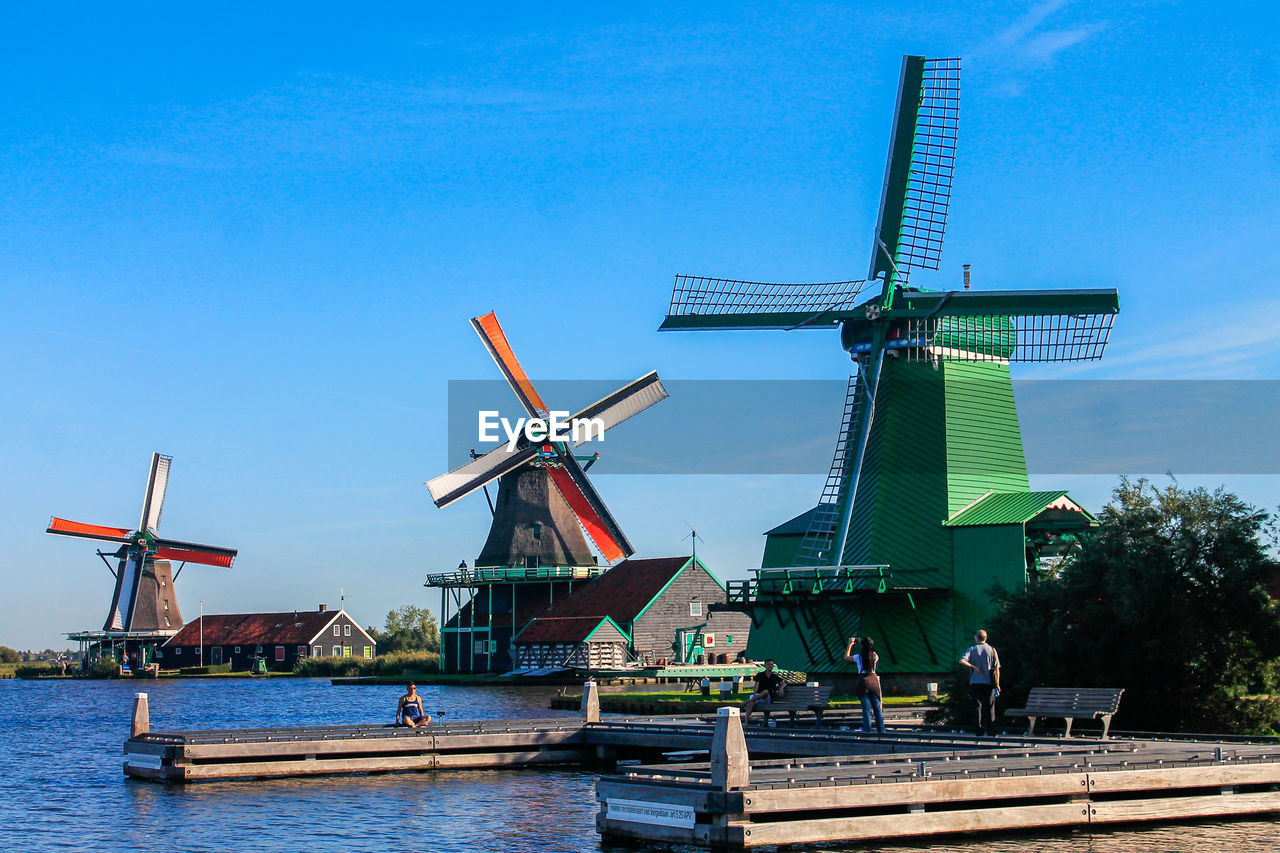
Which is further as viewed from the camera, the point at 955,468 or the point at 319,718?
the point at 319,718

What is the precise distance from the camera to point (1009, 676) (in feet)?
80.1

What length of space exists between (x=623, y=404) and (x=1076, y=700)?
150ft

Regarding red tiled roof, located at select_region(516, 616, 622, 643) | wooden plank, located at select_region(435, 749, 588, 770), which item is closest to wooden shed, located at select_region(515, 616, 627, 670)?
red tiled roof, located at select_region(516, 616, 622, 643)

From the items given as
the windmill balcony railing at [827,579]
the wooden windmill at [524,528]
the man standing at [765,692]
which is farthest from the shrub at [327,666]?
the man standing at [765,692]

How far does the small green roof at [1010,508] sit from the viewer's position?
3428cm

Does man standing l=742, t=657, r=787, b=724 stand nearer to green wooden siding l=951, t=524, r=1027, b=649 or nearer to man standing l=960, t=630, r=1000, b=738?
man standing l=960, t=630, r=1000, b=738

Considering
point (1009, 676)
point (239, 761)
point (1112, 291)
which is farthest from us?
point (1112, 291)

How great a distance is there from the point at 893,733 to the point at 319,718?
24755 millimetres

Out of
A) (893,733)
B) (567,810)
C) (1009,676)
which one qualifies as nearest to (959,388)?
(1009,676)

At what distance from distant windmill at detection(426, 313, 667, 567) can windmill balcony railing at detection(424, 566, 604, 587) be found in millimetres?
380

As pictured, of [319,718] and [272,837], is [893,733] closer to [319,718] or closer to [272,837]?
[272,837]

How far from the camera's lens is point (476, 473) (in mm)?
63812

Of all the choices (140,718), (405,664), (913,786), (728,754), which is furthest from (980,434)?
(405,664)

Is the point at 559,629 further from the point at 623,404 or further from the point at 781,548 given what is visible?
the point at 781,548
